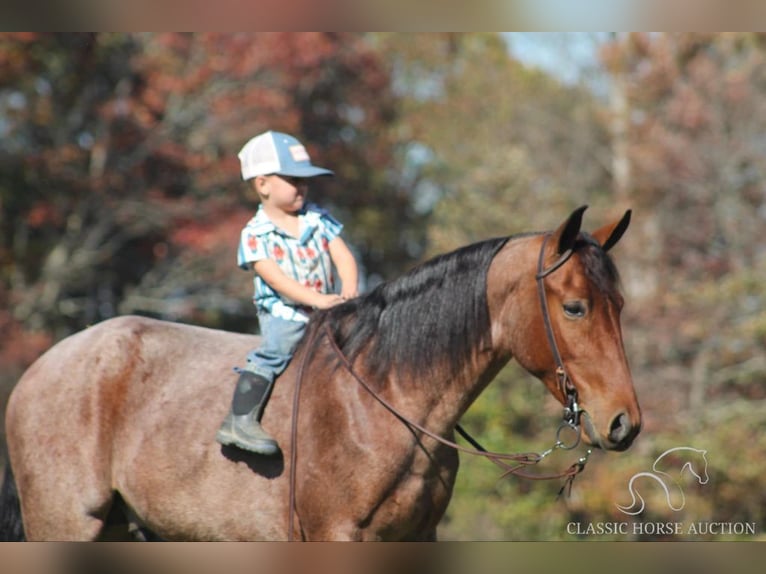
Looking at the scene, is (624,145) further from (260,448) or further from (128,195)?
(260,448)

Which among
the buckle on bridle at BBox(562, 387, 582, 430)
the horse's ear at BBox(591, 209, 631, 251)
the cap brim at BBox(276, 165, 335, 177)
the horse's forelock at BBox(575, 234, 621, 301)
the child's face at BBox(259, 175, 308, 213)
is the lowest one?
the buckle on bridle at BBox(562, 387, 582, 430)

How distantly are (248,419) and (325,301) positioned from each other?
2.08ft

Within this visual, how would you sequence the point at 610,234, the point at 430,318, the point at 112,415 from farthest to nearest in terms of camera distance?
the point at 112,415 → the point at 430,318 → the point at 610,234

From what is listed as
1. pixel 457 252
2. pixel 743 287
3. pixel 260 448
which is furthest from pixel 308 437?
pixel 743 287

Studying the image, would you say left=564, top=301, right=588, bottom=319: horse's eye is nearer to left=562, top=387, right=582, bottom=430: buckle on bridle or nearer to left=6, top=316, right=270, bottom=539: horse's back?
left=562, top=387, right=582, bottom=430: buckle on bridle

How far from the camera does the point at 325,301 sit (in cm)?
460

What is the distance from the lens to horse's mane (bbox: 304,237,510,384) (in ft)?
13.9

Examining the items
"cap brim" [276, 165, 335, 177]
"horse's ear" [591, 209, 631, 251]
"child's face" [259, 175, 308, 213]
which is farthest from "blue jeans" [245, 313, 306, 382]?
"horse's ear" [591, 209, 631, 251]

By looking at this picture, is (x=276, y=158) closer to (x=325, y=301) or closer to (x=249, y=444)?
(x=325, y=301)

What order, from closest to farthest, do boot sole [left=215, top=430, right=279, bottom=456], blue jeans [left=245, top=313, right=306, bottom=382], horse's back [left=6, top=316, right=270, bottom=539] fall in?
boot sole [left=215, top=430, right=279, bottom=456]
blue jeans [left=245, top=313, right=306, bottom=382]
horse's back [left=6, top=316, right=270, bottom=539]

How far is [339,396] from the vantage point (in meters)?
4.32

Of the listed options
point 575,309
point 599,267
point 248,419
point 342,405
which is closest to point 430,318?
point 342,405

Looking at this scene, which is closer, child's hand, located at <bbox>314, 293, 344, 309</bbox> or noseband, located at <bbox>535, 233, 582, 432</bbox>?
noseband, located at <bbox>535, 233, 582, 432</bbox>

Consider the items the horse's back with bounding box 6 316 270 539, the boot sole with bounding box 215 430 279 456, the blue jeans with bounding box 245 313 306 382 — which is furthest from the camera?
the horse's back with bounding box 6 316 270 539
